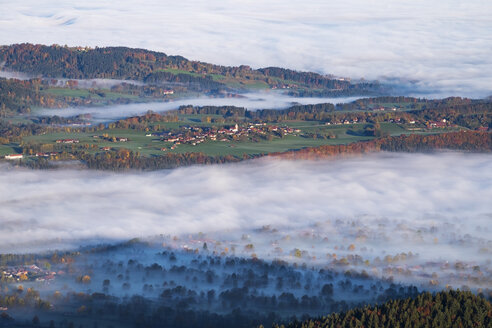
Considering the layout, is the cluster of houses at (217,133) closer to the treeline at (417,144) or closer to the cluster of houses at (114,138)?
the cluster of houses at (114,138)

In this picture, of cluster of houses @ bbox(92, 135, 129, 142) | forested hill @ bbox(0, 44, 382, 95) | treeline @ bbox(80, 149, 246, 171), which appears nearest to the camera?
treeline @ bbox(80, 149, 246, 171)

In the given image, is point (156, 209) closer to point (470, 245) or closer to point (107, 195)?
point (107, 195)

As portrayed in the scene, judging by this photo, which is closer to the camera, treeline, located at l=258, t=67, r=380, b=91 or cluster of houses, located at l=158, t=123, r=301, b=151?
cluster of houses, located at l=158, t=123, r=301, b=151

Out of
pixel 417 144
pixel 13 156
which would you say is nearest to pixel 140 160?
pixel 13 156

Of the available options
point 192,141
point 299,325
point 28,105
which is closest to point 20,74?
point 28,105

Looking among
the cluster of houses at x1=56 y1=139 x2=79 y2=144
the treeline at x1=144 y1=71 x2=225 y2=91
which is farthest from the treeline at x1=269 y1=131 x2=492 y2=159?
the treeline at x1=144 y1=71 x2=225 y2=91

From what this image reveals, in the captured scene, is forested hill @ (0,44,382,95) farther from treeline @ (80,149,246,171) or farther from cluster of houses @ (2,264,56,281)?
cluster of houses @ (2,264,56,281)

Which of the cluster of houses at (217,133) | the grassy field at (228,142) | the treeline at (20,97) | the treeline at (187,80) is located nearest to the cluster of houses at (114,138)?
the grassy field at (228,142)
